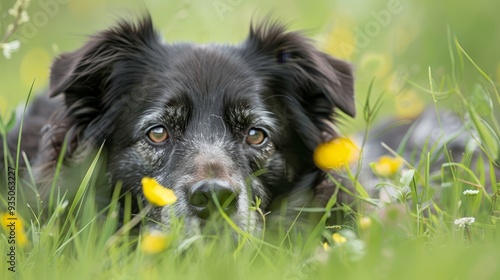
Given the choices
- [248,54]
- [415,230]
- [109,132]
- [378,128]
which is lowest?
[378,128]

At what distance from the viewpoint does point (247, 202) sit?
11.6 feet

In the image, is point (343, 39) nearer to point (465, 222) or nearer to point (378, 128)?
point (378, 128)

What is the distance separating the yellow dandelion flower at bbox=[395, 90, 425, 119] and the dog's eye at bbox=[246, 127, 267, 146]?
2.54m

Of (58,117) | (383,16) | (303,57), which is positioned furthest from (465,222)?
(383,16)

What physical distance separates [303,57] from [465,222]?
1.71 metres

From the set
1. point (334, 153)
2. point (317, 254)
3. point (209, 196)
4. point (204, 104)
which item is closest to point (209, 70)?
point (204, 104)

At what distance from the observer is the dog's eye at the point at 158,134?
157 inches

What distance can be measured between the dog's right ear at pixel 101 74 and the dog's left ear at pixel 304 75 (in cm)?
65

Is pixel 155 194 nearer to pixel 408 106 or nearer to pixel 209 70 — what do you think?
pixel 209 70

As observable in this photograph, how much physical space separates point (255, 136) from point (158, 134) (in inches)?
21.2

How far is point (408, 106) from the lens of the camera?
259 inches

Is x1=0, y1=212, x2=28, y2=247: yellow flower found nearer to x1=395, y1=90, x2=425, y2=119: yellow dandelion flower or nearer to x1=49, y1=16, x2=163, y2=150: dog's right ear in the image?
x1=49, y1=16, x2=163, y2=150: dog's right ear

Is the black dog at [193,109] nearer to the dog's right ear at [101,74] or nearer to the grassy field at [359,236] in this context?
the dog's right ear at [101,74]

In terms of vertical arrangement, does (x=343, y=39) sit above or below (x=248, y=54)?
below
